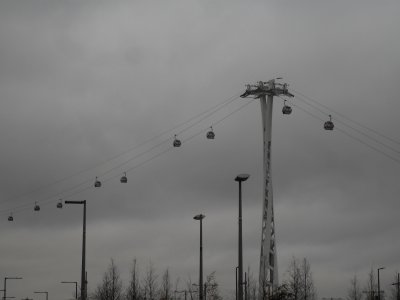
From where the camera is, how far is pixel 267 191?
3342 inches

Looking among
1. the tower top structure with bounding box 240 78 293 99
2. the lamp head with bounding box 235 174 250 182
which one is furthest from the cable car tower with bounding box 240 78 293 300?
the lamp head with bounding box 235 174 250 182

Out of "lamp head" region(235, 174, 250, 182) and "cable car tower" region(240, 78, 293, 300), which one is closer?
"lamp head" region(235, 174, 250, 182)

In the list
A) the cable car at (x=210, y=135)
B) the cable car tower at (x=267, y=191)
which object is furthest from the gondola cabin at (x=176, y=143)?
the cable car tower at (x=267, y=191)

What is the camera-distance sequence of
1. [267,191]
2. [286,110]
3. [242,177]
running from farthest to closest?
[267,191] → [286,110] → [242,177]

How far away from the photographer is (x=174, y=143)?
5259 cm

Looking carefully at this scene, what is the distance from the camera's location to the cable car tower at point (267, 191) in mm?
81562

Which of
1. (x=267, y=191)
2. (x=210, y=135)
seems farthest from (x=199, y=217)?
(x=267, y=191)

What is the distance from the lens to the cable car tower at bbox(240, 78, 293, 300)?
81.6 meters

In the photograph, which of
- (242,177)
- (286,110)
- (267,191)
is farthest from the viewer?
(267,191)

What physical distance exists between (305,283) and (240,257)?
6861 centimetres

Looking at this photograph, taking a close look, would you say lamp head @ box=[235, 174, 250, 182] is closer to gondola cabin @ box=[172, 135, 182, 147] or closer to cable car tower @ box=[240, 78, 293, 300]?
Answer: gondola cabin @ box=[172, 135, 182, 147]

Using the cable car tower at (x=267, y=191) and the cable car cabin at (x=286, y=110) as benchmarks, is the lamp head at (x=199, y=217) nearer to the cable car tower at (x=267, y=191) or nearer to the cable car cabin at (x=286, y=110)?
the cable car cabin at (x=286, y=110)

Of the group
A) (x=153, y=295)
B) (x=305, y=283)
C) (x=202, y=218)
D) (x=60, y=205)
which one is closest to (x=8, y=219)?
(x=60, y=205)

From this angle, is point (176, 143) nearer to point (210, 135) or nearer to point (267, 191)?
point (210, 135)
